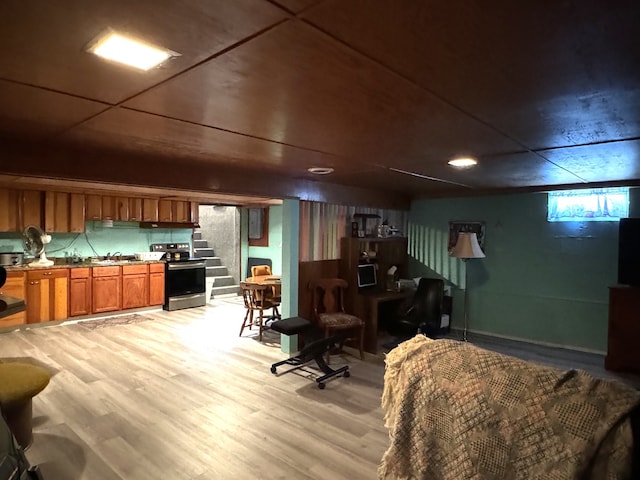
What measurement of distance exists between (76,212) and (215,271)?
10.4 ft

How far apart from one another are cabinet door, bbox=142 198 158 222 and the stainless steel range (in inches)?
28.7

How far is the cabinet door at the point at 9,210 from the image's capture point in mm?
5656

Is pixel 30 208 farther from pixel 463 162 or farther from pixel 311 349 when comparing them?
pixel 463 162

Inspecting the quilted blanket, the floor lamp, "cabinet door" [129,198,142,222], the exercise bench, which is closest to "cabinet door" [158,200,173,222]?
"cabinet door" [129,198,142,222]

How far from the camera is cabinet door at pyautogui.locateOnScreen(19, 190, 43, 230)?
588 cm

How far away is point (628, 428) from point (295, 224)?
3727mm

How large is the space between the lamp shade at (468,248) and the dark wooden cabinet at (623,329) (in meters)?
1.47

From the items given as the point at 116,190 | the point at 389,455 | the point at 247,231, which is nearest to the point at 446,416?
the point at 389,455

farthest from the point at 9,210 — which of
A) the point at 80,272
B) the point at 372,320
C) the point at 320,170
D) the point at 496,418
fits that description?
the point at 496,418

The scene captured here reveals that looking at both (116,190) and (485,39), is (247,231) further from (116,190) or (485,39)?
(485,39)

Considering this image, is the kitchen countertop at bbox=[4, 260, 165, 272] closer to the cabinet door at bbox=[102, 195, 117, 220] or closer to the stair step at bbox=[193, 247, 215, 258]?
the cabinet door at bbox=[102, 195, 117, 220]

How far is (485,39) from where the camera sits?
116 centimetres

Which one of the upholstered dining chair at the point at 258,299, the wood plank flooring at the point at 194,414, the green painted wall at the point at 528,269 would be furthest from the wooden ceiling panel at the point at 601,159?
the upholstered dining chair at the point at 258,299

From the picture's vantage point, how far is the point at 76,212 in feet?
20.9
